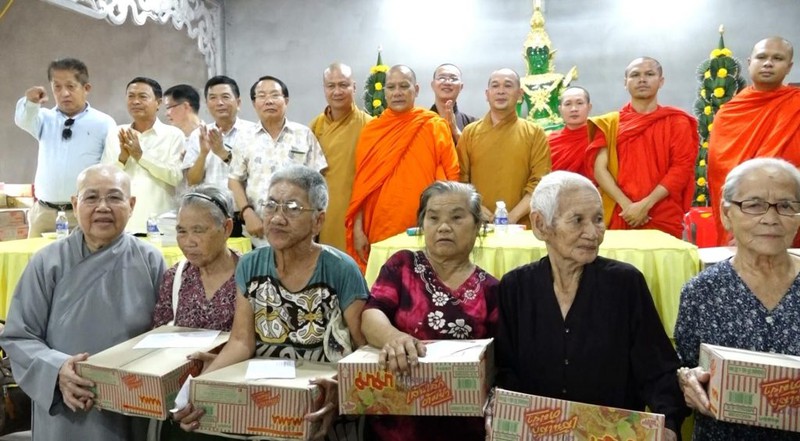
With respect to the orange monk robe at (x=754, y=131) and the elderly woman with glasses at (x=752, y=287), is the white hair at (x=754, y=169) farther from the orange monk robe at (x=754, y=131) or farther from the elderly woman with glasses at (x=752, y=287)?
the orange monk robe at (x=754, y=131)

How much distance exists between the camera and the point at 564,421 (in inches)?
53.8

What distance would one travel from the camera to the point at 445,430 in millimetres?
1748

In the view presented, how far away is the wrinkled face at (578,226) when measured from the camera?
5.47ft

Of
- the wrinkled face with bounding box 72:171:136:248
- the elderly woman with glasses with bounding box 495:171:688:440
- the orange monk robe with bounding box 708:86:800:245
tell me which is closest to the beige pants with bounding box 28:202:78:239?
A: the wrinkled face with bounding box 72:171:136:248

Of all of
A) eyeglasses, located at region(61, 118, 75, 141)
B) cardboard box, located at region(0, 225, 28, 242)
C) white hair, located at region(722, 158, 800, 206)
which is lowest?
cardboard box, located at region(0, 225, 28, 242)

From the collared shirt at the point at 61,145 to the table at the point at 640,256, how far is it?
2044mm

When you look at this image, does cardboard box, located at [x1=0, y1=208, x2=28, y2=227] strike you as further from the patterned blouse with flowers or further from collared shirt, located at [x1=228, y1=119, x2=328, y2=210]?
the patterned blouse with flowers

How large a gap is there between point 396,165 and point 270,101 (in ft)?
2.69

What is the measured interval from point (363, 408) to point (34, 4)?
6.27 meters

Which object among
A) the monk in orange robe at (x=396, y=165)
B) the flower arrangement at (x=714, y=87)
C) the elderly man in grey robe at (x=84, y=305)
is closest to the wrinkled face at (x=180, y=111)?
the monk in orange robe at (x=396, y=165)

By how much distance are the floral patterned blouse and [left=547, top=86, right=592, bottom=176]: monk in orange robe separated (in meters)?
2.69

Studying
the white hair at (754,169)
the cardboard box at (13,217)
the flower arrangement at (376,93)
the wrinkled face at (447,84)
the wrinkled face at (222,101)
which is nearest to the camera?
the white hair at (754,169)

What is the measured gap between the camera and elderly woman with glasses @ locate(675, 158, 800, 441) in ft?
5.04

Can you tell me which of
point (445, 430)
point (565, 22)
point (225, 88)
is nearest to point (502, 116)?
point (225, 88)
